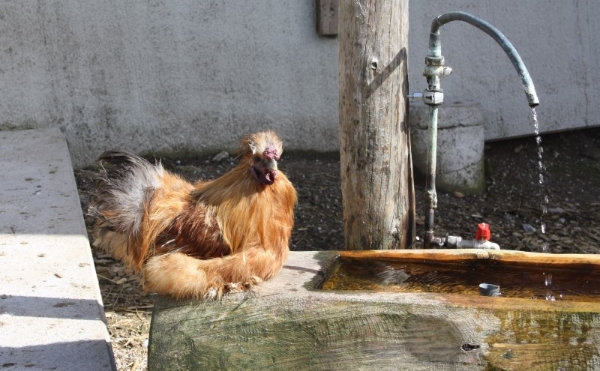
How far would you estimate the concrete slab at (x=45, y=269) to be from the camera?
3176 mm

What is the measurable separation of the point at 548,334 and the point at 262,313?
39.5 inches

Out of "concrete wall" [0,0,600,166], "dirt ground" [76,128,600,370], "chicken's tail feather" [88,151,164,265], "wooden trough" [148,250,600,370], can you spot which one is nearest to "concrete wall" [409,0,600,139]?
"concrete wall" [0,0,600,166]

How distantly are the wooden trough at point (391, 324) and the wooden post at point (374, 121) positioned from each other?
576 millimetres

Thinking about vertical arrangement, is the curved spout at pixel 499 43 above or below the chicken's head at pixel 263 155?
above

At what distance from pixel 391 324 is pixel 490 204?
360 centimetres

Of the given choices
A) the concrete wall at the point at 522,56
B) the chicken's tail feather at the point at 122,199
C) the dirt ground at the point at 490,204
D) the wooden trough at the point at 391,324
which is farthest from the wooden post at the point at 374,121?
the concrete wall at the point at 522,56

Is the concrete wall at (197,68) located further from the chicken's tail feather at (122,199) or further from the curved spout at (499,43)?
the chicken's tail feather at (122,199)

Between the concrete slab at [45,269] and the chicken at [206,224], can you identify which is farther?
the concrete slab at [45,269]

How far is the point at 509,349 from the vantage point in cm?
254

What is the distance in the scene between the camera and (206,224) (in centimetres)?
300

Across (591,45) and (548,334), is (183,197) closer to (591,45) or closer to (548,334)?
(548,334)

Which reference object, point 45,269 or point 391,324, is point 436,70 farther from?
point 45,269

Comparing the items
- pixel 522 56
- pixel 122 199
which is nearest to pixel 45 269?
pixel 122 199

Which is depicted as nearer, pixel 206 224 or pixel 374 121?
pixel 206 224
